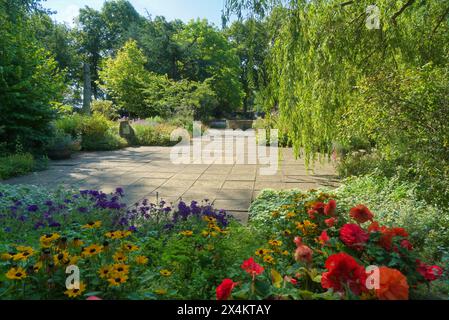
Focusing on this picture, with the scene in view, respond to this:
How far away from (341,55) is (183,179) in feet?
11.9

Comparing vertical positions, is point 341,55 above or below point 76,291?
above

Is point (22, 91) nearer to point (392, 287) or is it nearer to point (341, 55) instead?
point (341, 55)

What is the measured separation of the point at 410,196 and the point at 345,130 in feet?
3.91

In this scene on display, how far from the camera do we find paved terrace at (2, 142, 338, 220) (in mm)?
5316

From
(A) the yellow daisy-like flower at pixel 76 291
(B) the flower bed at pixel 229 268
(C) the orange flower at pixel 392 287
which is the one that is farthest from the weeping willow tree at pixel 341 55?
(A) the yellow daisy-like flower at pixel 76 291

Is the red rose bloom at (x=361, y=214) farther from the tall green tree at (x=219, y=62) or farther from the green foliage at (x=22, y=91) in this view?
the tall green tree at (x=219, y=62)

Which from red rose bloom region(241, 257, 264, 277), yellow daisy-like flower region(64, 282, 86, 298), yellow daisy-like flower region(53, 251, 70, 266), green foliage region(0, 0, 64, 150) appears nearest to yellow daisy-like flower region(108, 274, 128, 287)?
yellow daisy-like flower region(64, 282, 86, 298)

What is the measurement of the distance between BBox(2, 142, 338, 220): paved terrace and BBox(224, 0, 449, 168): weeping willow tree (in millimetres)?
1357

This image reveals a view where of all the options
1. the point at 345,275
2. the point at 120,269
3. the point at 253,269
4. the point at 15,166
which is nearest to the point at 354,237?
the point at 345,275

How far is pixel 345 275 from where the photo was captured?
1466 mm

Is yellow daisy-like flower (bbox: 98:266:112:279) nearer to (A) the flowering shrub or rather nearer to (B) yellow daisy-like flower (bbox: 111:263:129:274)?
(B) yellow daisy-like flower (bbox: 111:263:129:274)

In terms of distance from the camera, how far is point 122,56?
23.3 m

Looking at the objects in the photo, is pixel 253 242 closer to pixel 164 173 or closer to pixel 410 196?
pixel 410 196
